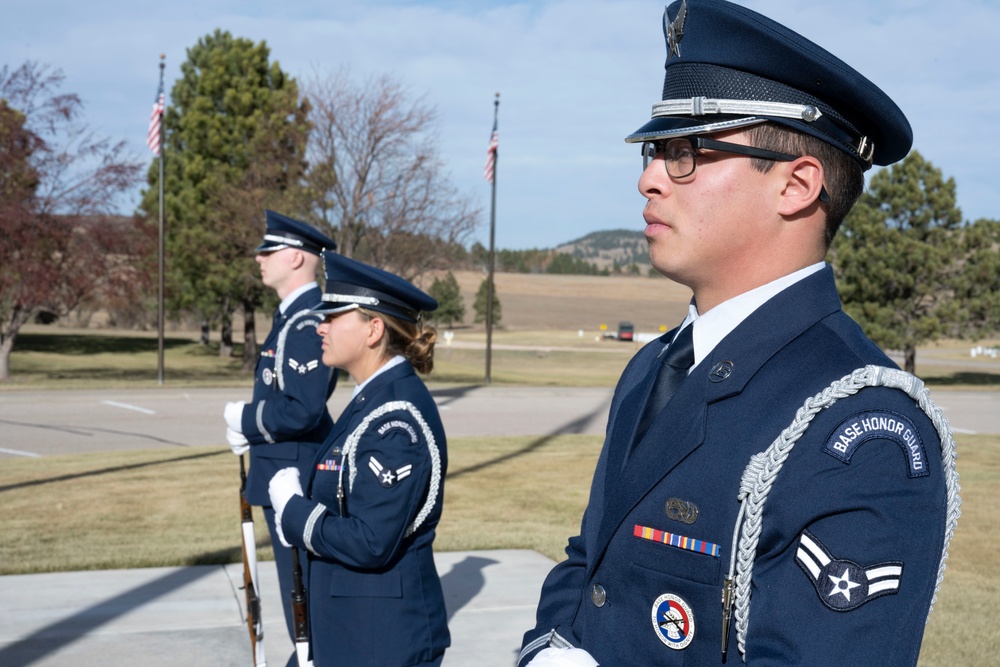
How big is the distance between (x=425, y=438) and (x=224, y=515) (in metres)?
5.65

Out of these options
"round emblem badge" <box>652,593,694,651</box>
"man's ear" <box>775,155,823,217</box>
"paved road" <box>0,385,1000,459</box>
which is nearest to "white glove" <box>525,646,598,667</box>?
"round emblem badge" <box>652,593,694,651</box>

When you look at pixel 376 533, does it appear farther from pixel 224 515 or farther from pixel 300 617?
pixel 224 515

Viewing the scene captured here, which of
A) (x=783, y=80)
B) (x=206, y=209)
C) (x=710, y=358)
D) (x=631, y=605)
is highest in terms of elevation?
(x=206, y=209)

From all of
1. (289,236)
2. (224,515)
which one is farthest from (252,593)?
(224,515)

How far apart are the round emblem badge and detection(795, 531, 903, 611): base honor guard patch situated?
24 centimetres

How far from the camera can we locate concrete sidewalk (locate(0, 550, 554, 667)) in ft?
16.0

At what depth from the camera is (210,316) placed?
40844mm

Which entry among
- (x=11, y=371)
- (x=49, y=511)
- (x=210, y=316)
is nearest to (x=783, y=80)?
(x=49, y=511)

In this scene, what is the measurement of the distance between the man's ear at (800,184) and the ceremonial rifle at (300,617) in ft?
7.75

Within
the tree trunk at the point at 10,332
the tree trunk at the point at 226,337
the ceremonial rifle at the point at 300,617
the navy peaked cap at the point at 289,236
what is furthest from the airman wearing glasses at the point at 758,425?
the tree trunk at the point at 226,337

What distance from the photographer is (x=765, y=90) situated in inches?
61.4

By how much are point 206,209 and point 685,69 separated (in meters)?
31.9

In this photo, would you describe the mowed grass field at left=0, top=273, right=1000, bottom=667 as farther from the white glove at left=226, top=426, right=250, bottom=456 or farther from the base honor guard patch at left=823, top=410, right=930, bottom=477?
the base honor guard patch at left=823, top=410, right=930, bottom=477

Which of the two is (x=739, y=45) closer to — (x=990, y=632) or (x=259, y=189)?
(x=990, y=632)
